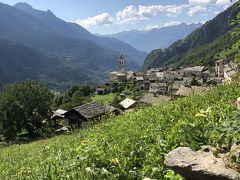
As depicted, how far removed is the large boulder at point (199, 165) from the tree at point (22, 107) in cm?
5624

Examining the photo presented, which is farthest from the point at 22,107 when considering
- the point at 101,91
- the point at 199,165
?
the point at 101,91

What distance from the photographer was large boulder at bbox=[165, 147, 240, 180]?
4.69m

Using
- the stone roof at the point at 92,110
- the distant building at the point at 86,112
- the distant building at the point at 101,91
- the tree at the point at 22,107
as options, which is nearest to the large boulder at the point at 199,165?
the distant building at the point at 86,112

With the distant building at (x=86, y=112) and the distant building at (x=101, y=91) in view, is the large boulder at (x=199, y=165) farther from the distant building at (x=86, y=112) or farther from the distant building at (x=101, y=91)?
the distant building at (x=101, y=91)

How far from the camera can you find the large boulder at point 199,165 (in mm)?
4691

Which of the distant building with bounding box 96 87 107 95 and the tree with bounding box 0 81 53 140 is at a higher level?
the tree with bounding box 0 81 53 140

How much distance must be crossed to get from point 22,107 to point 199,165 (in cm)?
6175

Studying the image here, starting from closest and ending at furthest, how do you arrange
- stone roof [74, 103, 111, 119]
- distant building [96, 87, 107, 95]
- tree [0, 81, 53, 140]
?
stone roof [74, 103, 111, 119] → tree [0, 81, 53, 140] → distant building [96, 87, 107, 95]

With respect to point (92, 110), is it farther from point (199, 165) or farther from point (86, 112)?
Result: point (199, 165)

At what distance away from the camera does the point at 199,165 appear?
4.96 m

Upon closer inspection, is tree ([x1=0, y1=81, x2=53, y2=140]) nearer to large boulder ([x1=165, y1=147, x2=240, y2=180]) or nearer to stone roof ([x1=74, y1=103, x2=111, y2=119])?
stone roof ([x1=74, y1=103, x2=111, y2=119])

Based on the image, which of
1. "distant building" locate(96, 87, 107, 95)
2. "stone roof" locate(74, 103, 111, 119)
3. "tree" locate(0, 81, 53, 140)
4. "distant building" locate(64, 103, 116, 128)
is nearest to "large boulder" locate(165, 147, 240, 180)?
"distant building" locate(64, 103, 116, 128)

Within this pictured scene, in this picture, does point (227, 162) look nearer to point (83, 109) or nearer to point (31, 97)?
point (83, 109)

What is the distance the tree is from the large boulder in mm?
56239
